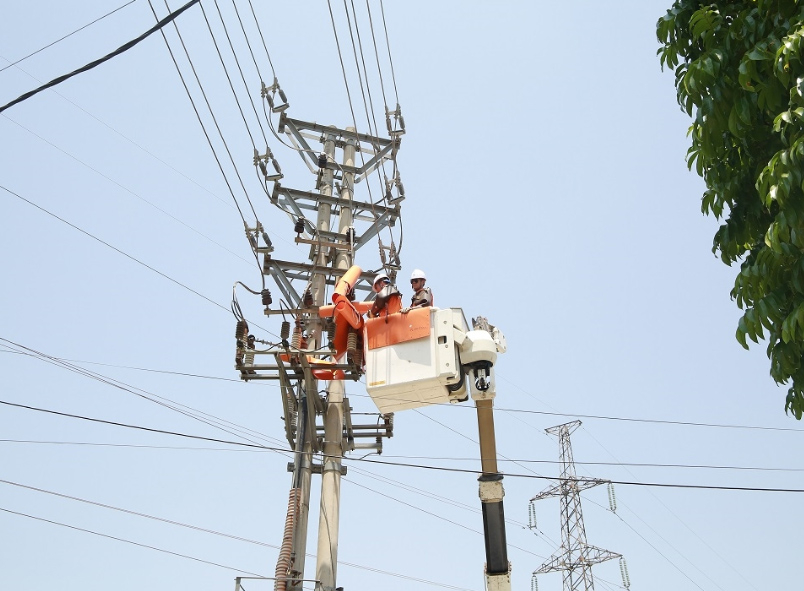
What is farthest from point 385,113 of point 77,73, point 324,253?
point 77,73

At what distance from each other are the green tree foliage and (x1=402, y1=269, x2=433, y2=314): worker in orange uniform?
12.4 ft

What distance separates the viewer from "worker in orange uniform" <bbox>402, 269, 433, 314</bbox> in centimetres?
821

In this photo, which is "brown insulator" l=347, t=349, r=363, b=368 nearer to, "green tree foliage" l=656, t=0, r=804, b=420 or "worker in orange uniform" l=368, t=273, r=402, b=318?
"worker in orange uniform" l=368, t=273, r=402, b=318

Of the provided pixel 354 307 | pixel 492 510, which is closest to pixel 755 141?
pixel 492 510

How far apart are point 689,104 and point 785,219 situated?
1.10 metres

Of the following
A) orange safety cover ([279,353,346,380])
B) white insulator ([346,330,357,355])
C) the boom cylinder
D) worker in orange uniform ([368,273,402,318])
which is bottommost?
the boom cylinder

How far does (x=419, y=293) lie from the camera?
8312mm

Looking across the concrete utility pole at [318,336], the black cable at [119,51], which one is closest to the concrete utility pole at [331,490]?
the concrete utility pole at [318,336]

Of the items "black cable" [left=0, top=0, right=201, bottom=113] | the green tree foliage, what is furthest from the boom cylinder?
"black cable" [left=0, top=0, right=201, bottom=113]

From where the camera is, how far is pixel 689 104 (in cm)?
458

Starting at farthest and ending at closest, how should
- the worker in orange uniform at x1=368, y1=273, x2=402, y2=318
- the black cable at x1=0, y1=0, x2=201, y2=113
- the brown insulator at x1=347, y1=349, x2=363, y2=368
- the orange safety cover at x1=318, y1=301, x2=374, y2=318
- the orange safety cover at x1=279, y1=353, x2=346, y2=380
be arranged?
the orange safety cover at x1=279, y1=353, x2=346, y2=380, the orange safety cover at x1=318, y1=301, x2=374, y2=318, the brown insulator at x1=347, y1=349, x2=363, y2=368, the worker in orange uniform at x1=368, y1=273, x2=402, y2=318, the black cable at x1=0, y1=0, x2=201, y2=113

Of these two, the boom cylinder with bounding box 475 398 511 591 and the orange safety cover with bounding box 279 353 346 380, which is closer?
the boom cylinder with bounding box 475 398 511 591

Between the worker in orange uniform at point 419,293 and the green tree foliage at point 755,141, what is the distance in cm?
378

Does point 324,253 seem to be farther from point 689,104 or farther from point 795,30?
point 795,30
